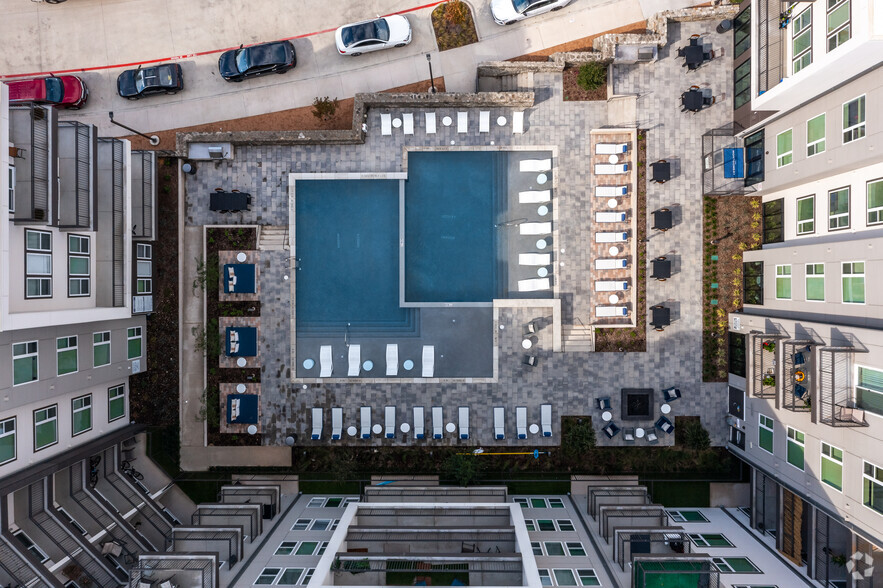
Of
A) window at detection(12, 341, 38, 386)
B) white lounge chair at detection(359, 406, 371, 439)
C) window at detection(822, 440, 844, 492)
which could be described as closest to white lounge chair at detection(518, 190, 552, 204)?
white lounge chair at detection(359, 406, 371, 439)

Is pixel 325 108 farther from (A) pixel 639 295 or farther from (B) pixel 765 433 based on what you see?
(B) pixel 765 433

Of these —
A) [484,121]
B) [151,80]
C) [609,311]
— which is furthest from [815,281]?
[151,80]

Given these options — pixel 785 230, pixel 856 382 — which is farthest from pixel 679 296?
pixel 856 382

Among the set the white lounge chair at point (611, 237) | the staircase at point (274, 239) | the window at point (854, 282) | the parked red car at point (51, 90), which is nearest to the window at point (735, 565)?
the window at point (854, 282)

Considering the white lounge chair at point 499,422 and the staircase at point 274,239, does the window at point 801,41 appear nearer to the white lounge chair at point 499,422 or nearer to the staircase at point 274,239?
the white lounge chair at point 499,422

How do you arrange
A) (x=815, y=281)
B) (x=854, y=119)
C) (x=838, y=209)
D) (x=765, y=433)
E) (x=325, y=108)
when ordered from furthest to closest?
(x=325, y=108) < (x=765, y=433) < (x=815, y=281) < (x=838, y=209) < (x=854, y=119)

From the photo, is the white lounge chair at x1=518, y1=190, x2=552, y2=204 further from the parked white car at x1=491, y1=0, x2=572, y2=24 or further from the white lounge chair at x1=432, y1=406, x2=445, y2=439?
the white lounge chair at x1=432, y1=406, x2=445, y2=439
